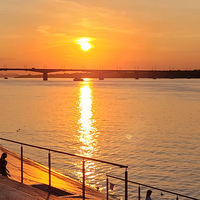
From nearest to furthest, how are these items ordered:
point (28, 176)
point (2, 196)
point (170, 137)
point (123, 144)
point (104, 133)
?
point (2, 196) < point (28, 176) < point (123, 144) < point (170, 137) < point (104, 133)

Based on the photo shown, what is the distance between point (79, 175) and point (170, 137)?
21.1m

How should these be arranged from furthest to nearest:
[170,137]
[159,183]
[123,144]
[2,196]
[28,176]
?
[170,137]
[123,144]
[159,183]
[28,176]
[2,196]

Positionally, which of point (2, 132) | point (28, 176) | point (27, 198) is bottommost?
point (2, 132)

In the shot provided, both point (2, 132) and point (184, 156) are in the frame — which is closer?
point (184, 156)

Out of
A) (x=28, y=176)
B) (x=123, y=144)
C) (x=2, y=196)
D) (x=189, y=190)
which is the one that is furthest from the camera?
(x=123, y=144)

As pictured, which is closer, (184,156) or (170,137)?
(184,156)

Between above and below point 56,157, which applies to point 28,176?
above

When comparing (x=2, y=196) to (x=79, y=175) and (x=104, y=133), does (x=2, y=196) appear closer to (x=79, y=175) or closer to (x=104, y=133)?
(x=79, y=175)

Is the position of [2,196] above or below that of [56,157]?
above

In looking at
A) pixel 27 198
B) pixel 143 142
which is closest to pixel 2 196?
pixel 27 198

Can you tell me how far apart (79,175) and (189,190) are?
7.72m

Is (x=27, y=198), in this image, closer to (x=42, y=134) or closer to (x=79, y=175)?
(x=79, y=175)

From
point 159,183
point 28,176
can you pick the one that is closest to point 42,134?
point 159,183

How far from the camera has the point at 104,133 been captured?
4353cm
